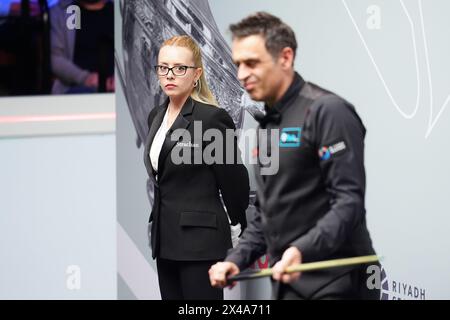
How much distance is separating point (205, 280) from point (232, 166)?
503 mm

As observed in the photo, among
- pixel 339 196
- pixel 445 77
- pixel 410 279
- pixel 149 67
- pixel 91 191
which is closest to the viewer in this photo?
pixel 339 196

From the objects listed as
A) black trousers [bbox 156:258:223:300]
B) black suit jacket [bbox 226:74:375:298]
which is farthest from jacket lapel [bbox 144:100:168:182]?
black suit jacket [bbox 226:74:375:298]

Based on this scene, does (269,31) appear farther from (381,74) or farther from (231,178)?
(381,74)

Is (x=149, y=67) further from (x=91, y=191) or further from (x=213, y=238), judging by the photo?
(x=213, y=238)

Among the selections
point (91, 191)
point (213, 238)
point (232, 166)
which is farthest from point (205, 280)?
point (91, 191)

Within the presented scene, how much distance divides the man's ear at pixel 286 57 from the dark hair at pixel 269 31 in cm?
1

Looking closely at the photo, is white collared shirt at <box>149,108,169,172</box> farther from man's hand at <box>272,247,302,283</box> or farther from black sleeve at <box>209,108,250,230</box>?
man's hand at <box>272,247,302,283</box>

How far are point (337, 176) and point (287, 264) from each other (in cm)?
28

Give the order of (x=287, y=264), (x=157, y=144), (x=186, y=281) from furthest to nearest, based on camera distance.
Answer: (x=157, y=144)
(x=186, y=281)
(x=287, y=264)

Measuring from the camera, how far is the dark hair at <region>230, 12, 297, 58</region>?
2.45 m

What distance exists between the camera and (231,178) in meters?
3.52

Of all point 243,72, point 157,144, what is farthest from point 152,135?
point 243,72

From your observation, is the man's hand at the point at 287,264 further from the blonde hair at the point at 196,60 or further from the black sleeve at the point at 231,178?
the blonde hair at the point at 196,60
